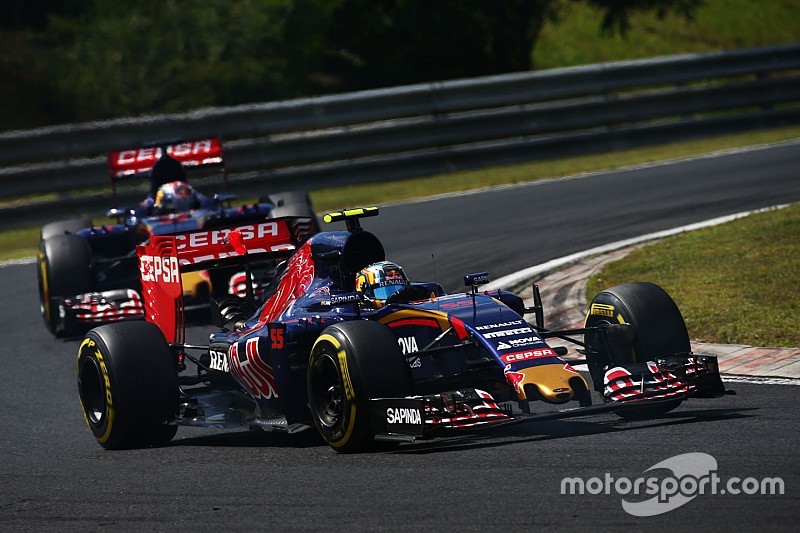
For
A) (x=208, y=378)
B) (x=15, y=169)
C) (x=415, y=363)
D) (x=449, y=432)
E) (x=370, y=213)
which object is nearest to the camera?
(x=449, y=432)

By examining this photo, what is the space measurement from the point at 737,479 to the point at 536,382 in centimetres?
148

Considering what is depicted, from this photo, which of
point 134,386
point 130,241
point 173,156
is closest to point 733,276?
point 134,386

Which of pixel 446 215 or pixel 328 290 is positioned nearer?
pixel 328 290

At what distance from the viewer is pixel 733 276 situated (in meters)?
11.9

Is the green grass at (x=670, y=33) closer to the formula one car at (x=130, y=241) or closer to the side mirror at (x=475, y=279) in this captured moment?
the formula one car at (x=130, y=241)

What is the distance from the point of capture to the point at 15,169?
61.7 feet

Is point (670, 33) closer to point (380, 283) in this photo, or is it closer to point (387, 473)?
point (380, 283)

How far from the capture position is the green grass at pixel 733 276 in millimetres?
10180

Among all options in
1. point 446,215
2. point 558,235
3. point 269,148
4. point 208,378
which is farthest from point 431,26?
point 208,378

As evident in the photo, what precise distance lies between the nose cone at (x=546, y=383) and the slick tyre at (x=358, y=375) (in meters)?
0.65

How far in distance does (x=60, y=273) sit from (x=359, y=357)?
23.2 ft

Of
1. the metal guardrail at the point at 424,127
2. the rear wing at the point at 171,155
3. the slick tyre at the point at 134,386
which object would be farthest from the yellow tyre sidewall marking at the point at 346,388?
the metal guardrail at the point at 424,127

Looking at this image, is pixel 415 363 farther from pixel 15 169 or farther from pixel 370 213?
pixel 15 169

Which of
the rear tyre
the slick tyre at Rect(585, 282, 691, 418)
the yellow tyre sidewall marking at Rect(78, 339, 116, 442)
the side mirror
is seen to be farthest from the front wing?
the rear tyre
